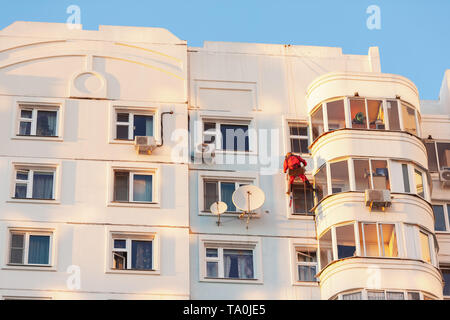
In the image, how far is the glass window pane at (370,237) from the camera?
35.8 metres

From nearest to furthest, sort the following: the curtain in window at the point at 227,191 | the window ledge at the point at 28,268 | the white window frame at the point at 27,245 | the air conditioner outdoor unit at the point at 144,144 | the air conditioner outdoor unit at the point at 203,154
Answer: the window ledge at the point at 28,268
the white window frame at the point at 27,245
the air conditioner outdoor unit at the point at 144,144
the curtain in window at the point at 227,191
the air conditioner outdoor unit at the point at 203,154

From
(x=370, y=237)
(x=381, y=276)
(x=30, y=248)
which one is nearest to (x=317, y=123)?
(x=370, y=237)

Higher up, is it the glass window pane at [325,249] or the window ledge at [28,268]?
the glass window pane at [325,249]

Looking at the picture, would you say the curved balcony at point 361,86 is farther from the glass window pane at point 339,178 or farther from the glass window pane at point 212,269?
the glass window pane at point 212,269

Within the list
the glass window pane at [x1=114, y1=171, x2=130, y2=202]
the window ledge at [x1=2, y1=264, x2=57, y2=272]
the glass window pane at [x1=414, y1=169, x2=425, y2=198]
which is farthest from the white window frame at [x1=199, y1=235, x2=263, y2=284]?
the glass window pane at [x1=414, y1=169, x2=425, y2=198]

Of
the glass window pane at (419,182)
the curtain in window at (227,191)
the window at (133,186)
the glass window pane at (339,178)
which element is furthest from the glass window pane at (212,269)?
the glass window pane at (419,182)

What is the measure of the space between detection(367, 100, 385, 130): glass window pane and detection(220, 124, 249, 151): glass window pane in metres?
4.33

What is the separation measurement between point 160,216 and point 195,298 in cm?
309

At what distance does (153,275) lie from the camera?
117 feet

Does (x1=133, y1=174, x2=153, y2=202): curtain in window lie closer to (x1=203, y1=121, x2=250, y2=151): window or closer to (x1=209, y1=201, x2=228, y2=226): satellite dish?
(x1=209, y1=201, x2=228, y2=226): satellite dish

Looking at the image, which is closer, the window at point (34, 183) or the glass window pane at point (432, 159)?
the window at point (34, 183)

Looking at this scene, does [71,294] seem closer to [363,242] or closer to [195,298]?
[195,298]

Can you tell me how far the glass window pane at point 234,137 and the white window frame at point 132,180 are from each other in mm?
2746

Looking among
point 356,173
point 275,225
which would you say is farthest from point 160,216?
point 356,173
